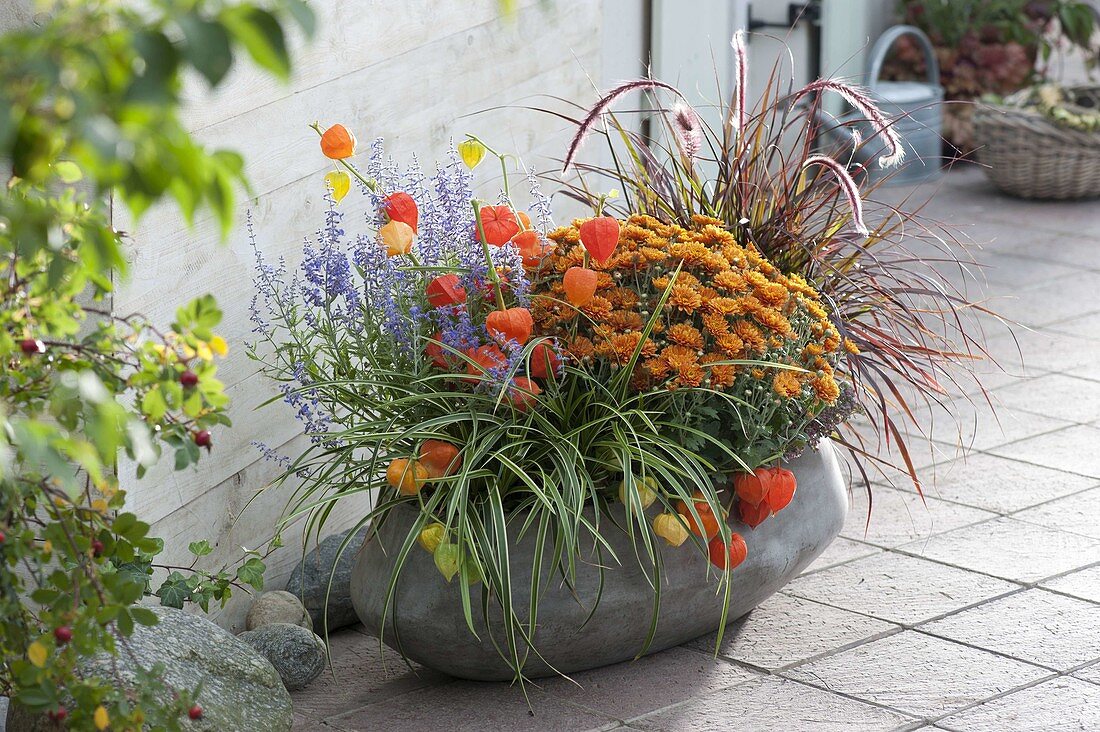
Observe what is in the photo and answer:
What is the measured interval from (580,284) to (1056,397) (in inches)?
81.6

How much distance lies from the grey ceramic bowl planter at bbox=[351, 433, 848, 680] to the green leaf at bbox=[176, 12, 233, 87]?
1380 millimetres

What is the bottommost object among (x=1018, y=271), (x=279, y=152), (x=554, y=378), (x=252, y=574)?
(x=1018, y=271)

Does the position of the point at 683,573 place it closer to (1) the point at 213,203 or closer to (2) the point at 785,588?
(2) the point at 785,588

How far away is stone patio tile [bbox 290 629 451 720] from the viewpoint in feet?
7.45

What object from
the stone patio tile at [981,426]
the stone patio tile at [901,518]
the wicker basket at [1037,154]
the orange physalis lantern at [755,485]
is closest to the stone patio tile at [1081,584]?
the stone patio tile at [901,518]

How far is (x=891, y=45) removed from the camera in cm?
670

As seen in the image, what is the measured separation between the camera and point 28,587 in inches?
84.5

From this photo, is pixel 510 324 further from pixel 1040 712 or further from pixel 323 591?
pixel 1040 712

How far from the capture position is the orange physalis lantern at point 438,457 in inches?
83.9

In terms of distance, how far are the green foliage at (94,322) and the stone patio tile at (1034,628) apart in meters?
1.32

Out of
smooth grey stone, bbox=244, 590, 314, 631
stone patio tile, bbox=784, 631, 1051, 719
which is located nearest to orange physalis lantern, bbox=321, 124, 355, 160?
smooth grey stone, bbox=244, 590, 314, 631

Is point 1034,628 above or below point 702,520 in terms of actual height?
below

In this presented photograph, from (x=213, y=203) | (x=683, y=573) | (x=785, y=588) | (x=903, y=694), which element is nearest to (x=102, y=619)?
(x=213, y=203)

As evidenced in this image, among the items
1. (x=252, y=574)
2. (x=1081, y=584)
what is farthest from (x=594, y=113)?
(x=1081, y=584)
